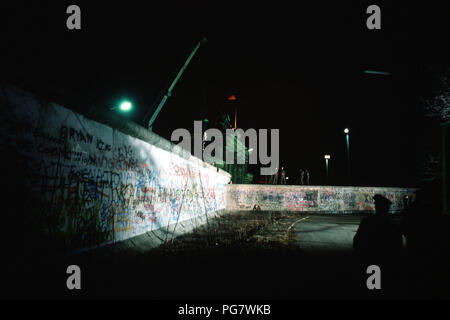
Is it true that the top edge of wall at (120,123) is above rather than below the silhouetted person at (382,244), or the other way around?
above

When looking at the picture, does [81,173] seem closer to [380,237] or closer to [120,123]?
[120,123]

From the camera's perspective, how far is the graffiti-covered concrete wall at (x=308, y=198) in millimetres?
21797

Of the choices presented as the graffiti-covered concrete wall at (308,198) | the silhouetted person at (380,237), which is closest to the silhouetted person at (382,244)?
the silhouetted person at (380,237)

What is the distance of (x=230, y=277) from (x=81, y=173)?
3.71 metres

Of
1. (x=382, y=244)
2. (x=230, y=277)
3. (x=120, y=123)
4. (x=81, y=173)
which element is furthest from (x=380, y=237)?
(x=120, y=123)

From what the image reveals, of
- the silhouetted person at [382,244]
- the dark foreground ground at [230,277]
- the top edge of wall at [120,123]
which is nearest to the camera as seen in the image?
the silhouetted person at [382,244]

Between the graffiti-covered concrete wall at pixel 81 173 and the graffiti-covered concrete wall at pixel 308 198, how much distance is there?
13432 mm

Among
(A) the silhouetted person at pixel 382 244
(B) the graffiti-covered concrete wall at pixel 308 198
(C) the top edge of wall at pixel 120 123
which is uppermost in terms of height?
(C) the top edge of wall at pixel 120 123

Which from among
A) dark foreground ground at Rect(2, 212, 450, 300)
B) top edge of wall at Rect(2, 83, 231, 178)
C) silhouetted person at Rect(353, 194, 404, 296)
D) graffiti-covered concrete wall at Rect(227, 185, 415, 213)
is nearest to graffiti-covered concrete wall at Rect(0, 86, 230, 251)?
top edge of wall at Rect(2, 83, 231, 178)

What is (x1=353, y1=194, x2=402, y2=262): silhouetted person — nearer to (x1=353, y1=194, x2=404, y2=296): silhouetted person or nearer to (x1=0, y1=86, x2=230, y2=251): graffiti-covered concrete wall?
(x1=353, y1=194, x2=404, y2=296): silhouetted person

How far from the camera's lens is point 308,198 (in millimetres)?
21891

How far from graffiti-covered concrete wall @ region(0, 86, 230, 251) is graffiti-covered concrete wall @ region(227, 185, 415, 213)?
13.4 metres

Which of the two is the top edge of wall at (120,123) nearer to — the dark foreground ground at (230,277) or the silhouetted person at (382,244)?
the dark foreground ground at (230,277)
